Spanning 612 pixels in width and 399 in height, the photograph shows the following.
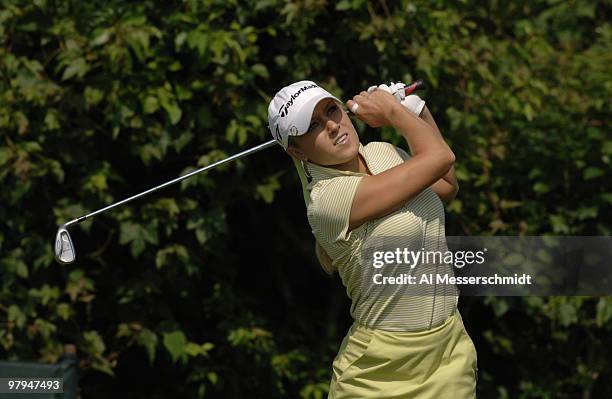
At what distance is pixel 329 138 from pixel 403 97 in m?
0.24

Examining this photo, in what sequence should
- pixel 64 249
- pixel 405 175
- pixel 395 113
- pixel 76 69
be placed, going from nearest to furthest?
1. pixel 405 175
2. pixel 395 113
3. pixel 64 249
4. pixel 76 69

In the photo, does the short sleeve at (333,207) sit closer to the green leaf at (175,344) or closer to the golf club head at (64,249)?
the golf club head at (64,249)

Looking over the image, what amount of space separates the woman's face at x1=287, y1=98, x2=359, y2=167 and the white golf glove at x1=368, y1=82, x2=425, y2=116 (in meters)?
0.13

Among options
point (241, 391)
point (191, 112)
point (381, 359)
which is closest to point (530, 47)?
point (191, 112)

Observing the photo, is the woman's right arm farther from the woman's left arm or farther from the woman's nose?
the woman's left arm

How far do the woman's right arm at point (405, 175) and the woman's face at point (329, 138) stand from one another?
0.30 ft

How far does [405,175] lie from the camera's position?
2.52 metres

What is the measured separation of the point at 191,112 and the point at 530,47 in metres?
1.50

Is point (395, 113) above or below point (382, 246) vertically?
above

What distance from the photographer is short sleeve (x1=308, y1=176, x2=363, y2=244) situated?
2586mm

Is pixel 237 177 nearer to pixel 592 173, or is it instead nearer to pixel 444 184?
pixel 592 173

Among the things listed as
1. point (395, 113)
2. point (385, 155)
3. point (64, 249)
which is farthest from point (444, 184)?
point (64, 249)

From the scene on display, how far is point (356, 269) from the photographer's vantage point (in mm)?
2664

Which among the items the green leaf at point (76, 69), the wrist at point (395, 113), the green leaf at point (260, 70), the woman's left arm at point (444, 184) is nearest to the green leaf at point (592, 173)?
the green leaf at point (260, 70)
